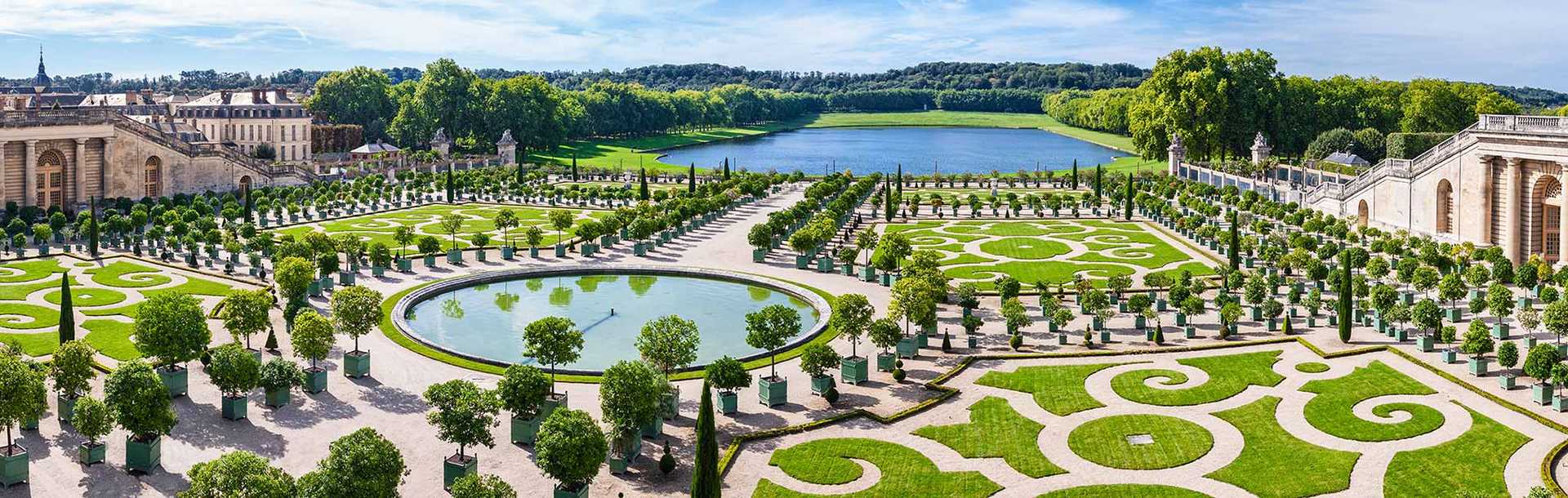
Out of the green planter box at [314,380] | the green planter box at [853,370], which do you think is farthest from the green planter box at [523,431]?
the green planter box at [853,370]

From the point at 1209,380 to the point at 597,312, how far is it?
22.5m

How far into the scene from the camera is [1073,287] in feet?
171

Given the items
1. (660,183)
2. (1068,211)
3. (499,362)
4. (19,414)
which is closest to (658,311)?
(499,362)

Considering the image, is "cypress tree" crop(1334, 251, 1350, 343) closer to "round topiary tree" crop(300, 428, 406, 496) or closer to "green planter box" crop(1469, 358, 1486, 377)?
"green planter box" crop(1469, 358, 1486, 377)

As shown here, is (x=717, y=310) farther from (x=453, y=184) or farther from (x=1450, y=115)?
(x=1450, y=115)

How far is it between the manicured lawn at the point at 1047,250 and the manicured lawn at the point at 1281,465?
75.7ft

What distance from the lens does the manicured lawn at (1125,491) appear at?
27.0m

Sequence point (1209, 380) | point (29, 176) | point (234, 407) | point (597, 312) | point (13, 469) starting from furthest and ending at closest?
1. point (29, 176)
2. point (597, 312)
3. point (1209, 380)
4. point (234, 407)
5. point (13, 469)

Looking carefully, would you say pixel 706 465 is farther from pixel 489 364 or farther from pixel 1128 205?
pixel 1128 205

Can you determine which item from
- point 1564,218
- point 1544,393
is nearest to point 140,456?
point 1544,393

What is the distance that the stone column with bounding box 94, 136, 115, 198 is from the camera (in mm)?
80562

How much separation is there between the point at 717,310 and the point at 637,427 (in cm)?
1995

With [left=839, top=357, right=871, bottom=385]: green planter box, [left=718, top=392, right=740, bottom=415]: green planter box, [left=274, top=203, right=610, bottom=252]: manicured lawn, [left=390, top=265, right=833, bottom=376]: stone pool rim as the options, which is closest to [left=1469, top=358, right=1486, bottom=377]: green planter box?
[left=839, top=357, right=871, bottom=385]: green planter box

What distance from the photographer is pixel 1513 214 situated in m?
58.1
